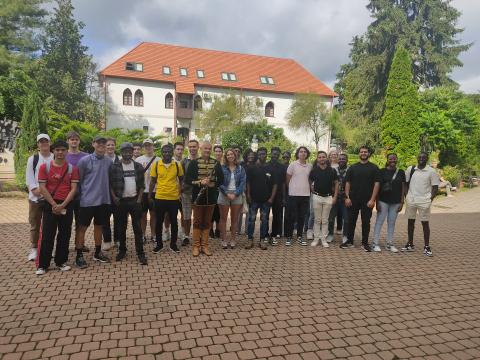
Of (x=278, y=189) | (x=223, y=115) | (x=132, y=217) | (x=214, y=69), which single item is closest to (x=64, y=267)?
(x=132, y=217)

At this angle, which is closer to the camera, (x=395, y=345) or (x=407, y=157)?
(x=395, y=345)

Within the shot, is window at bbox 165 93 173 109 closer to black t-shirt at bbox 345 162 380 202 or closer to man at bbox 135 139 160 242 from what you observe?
man at bbox 135 139 160 242

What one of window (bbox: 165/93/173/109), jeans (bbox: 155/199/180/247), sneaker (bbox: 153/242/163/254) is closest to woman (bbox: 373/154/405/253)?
jeans (bbox: 155/199/180/247)

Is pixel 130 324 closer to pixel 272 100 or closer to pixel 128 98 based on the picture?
pixel 128 98

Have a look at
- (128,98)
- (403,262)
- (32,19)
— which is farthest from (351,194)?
(128,98)

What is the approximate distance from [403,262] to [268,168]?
117 inches

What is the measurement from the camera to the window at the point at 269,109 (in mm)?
41938

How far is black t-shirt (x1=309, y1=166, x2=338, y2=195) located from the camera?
22.8 feet

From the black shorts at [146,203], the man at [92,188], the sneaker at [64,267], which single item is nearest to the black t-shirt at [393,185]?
the black shorts at [146,203]

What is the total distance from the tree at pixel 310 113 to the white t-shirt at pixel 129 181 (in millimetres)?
33220

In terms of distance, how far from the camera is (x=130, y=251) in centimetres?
632

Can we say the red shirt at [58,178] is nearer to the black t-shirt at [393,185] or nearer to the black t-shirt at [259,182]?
the black t-shirt at [259,182]

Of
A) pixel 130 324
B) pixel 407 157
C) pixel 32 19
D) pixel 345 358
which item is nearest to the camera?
pixel 345 358

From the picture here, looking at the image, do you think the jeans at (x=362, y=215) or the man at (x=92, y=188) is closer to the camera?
the man at (x=92, y=188)
